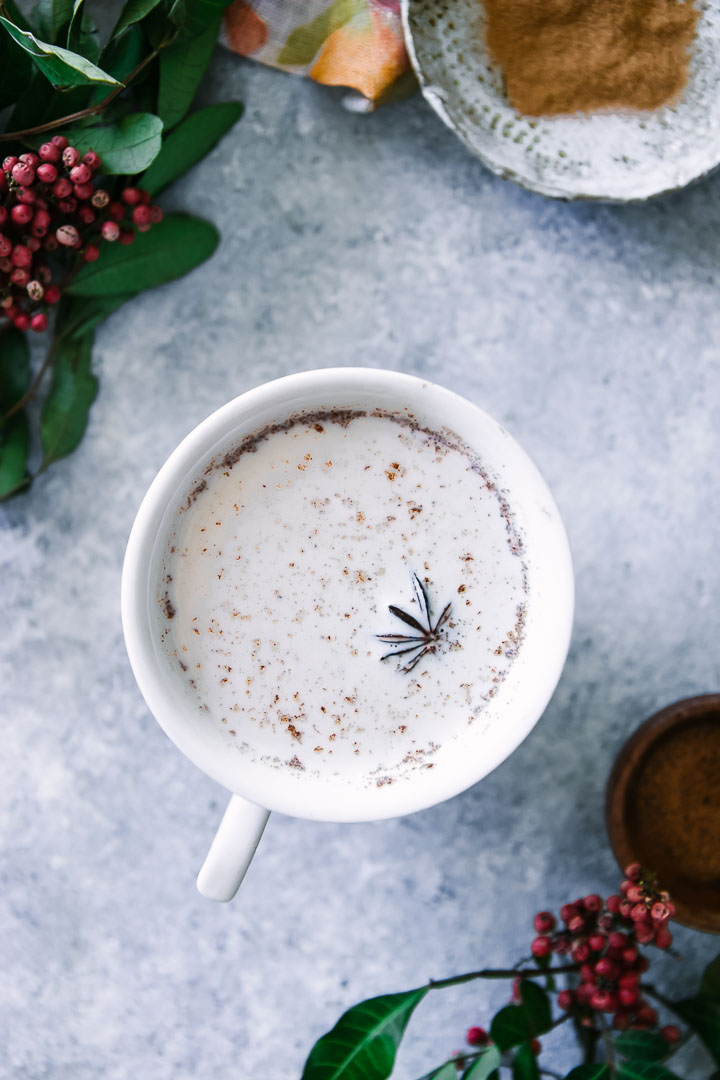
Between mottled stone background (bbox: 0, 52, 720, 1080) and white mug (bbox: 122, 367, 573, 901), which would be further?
mottled stone background (bbox: 0, 52, 720, 1080)

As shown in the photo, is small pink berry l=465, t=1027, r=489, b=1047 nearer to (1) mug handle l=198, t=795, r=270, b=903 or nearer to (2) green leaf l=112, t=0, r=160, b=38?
Result: (1) mug handle l=198, t=795, r=270, b=903

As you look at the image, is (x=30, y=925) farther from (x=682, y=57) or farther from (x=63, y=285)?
(x=682, y=57)

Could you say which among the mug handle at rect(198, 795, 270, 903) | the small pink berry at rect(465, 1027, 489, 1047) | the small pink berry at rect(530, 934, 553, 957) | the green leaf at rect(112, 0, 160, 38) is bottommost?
the small pink berry at rect(465, 1027, 489, 1047)

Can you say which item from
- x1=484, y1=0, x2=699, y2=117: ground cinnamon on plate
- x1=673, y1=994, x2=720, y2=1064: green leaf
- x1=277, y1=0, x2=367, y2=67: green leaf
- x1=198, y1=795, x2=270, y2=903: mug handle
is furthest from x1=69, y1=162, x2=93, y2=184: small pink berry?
x1=673, y1=994, x2=720, y2=1064: green leaf

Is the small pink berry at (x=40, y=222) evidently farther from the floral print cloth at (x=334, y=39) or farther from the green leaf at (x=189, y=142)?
the floral print cloth at (x=334, y=39)

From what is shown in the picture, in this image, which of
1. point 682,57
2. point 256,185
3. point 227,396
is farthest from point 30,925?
point 682,57

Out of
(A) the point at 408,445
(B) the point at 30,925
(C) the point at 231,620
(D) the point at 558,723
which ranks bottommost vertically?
(B) the point at 30,925
